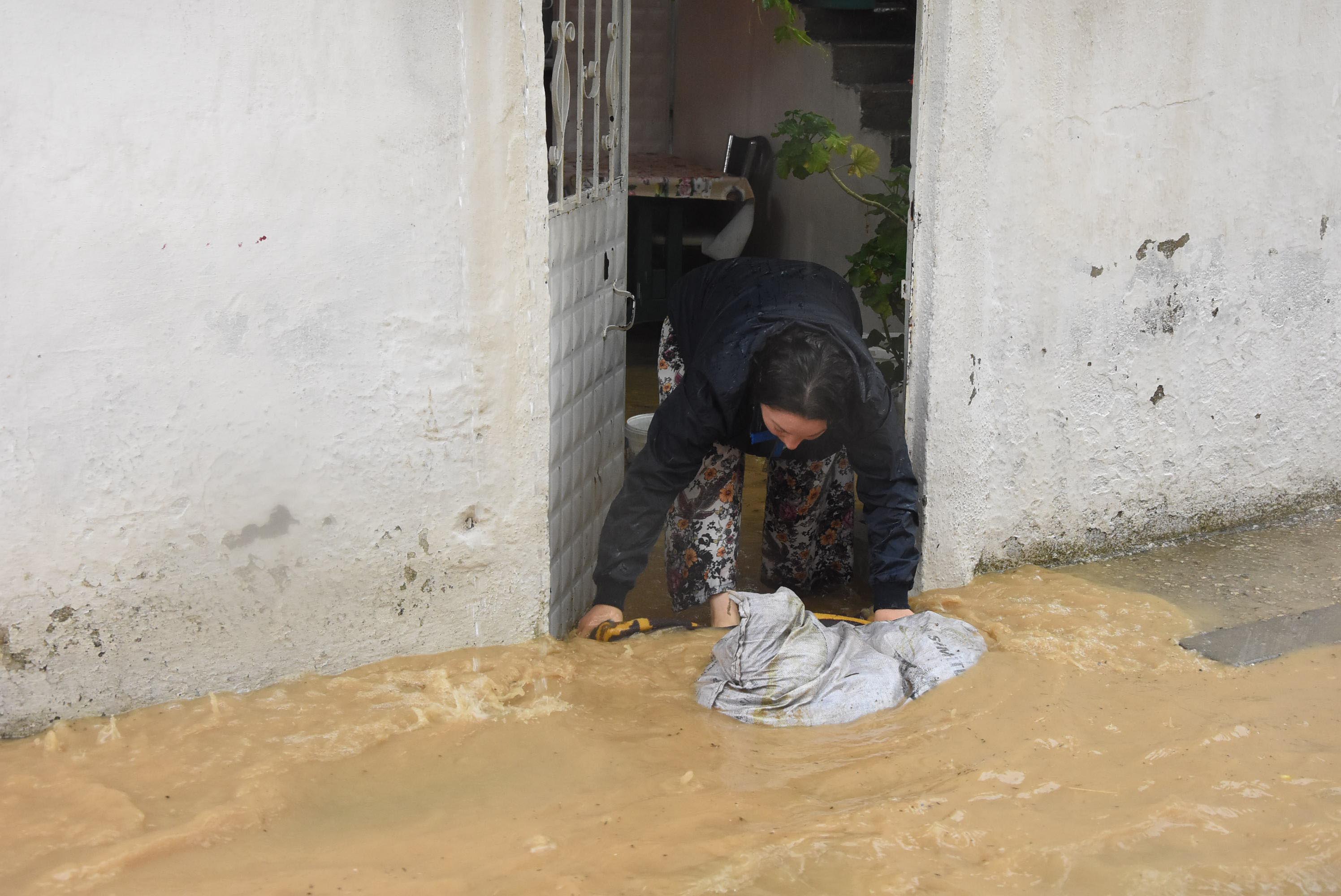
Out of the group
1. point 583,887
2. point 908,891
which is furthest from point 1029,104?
point 583,887

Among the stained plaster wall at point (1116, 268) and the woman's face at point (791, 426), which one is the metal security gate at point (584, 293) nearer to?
the woman's face at point (791, 426)

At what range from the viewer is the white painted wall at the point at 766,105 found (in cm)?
606

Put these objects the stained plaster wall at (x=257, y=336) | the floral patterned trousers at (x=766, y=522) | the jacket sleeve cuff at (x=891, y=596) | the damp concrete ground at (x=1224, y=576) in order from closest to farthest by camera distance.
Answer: the stained plaster wall at (x=257, y=336)
the jacket sleeve cuff at (x=891, y=596)
the floral patterned trousers at (x=766, y=522)
the damp concrete ground at (x=1224, y=576)

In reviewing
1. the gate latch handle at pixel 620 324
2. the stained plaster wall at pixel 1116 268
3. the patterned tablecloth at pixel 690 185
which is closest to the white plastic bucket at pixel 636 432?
the gate latch handle at pixel 620 324

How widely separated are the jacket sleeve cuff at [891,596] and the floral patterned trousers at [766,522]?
1.64 ft

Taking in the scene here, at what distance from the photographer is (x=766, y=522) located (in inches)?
171

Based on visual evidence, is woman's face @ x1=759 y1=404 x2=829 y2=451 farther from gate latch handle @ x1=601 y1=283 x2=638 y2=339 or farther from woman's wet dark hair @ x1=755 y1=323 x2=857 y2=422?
gate latch handle @ x1=601 y1=283 x2=638 y2=339

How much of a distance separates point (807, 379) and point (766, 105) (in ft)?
14.8

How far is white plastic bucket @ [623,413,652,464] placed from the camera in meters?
4.71

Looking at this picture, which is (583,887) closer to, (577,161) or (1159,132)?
(577,161)

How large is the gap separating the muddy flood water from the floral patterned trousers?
14.6 inches

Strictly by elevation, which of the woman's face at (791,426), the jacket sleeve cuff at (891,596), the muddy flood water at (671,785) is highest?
the woman's face at (791,426)

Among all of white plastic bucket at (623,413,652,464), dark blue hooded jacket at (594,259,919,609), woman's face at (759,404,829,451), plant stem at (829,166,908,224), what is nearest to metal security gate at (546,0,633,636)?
white plastic bucket at (623,413,652,464)

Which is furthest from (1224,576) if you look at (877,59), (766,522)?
(877,59)
